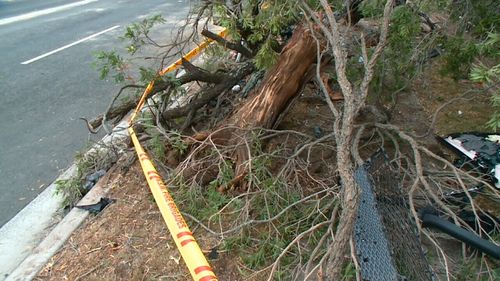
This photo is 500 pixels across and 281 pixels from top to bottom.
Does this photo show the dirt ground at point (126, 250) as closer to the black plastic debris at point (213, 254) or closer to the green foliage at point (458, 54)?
the black plastic debris at point (213, 254)

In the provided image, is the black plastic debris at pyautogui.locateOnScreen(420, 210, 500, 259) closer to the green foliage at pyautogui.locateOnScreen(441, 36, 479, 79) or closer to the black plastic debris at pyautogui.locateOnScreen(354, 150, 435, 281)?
the black plastic debris at pyautogui.locateOnScreen(354, 150, 435, 281)

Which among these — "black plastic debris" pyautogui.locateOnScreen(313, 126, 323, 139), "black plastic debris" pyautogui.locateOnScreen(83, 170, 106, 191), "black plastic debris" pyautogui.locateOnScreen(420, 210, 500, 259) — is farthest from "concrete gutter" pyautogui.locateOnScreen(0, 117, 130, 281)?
"black plastic debris" pyautogui.locateOnScreen(420, 210, 500, 259)

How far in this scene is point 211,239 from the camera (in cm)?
288

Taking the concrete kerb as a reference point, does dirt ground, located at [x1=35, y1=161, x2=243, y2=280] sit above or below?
above

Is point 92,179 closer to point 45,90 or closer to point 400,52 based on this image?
point 45,90

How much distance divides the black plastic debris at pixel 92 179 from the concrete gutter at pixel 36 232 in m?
0.11

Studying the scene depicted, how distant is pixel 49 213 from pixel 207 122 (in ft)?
5.35

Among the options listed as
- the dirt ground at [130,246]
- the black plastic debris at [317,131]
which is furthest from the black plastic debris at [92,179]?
the black plastic debris at [317,131]

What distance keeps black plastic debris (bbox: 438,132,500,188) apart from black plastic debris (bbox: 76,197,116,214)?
296cm

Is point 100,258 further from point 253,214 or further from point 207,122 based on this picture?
point 207,122

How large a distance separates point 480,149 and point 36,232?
3.74 m

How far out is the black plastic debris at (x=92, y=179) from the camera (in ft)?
12.1

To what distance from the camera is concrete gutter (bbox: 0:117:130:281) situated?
2.85 meters

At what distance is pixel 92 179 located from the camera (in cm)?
373
